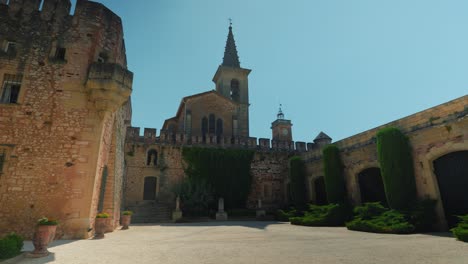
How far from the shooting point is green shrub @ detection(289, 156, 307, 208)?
59.2 ft

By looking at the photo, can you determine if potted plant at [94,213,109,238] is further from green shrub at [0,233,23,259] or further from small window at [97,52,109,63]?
small window at [97,52,109,63]

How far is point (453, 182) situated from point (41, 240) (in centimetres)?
1271

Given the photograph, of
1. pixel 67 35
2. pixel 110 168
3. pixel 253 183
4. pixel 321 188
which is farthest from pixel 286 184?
pixel 67 35

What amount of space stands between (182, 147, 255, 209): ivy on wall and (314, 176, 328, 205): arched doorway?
226 inches

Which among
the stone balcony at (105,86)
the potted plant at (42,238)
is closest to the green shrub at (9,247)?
the potted plant at (42,238)

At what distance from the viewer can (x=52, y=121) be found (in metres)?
8.34

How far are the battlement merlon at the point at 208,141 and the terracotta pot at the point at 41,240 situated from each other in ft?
50.5

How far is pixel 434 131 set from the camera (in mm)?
9789

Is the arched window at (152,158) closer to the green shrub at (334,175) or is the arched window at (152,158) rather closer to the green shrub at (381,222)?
the green shrub at (334,175)

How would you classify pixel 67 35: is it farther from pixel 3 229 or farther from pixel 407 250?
pixel 407 250

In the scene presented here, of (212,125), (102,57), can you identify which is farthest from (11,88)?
(212,125)

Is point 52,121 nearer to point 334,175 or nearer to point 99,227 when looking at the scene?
point 99,227

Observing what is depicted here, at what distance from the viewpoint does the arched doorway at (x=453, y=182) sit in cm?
914

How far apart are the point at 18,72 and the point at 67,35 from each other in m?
2.03
